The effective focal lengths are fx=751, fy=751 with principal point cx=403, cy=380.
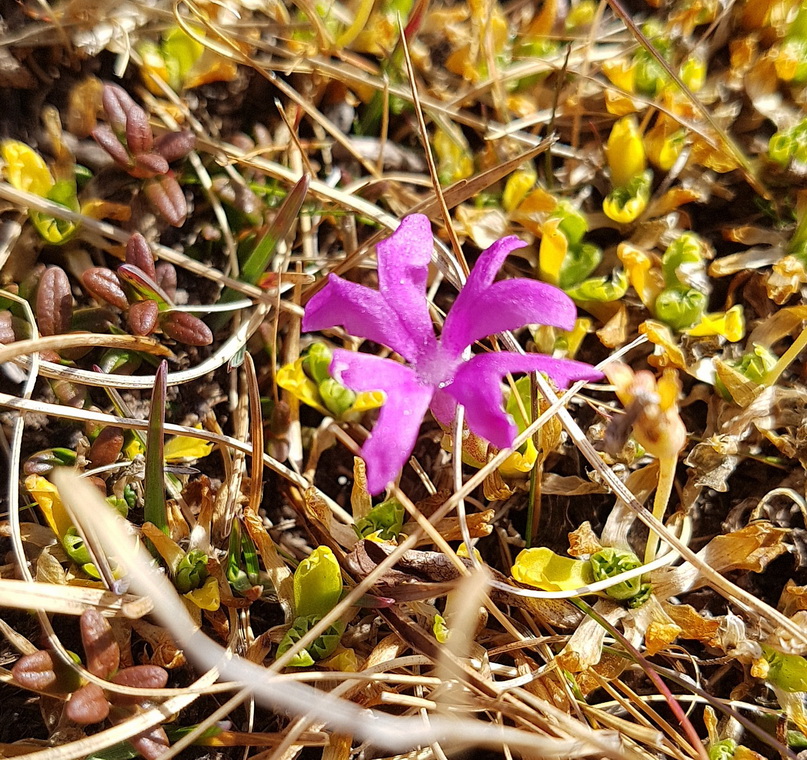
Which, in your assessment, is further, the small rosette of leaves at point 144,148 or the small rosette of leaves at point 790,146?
the small rosette of leaves at point 790,146

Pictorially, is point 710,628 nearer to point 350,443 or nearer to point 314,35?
point 350,443

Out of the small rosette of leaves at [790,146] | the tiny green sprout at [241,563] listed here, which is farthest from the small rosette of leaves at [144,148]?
the small rosette of leaves at [790,146]

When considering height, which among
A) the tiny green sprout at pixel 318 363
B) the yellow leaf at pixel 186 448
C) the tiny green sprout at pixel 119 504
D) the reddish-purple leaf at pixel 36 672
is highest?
the tiny green sprout at pixel 318 363

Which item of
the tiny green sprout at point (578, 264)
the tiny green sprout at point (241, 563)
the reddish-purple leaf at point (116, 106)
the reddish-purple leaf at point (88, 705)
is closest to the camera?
the reddish-purple leaf at point (88, 705)

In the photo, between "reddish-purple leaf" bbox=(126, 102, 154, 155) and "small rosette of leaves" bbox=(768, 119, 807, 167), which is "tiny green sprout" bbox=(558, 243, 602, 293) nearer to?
"small rosette of leaves" bbox=(768, 119, 807, 167)

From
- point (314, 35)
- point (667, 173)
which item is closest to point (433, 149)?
point (314, 35)

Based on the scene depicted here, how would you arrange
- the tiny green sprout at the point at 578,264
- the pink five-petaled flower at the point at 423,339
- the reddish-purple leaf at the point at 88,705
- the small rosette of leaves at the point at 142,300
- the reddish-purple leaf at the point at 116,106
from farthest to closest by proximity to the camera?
the tiny green sprout at the point at 578,264, the reddish-purple leaf at the point at 116,106, the small rosette of leaves at the point at 142,300, the reddish-purple leaf at the point at 88,705, the pink five-petaled flower at the point at 423,339

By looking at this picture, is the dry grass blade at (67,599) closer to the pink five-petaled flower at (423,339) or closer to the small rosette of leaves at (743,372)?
the pink five-petaled flower at (423,339)
